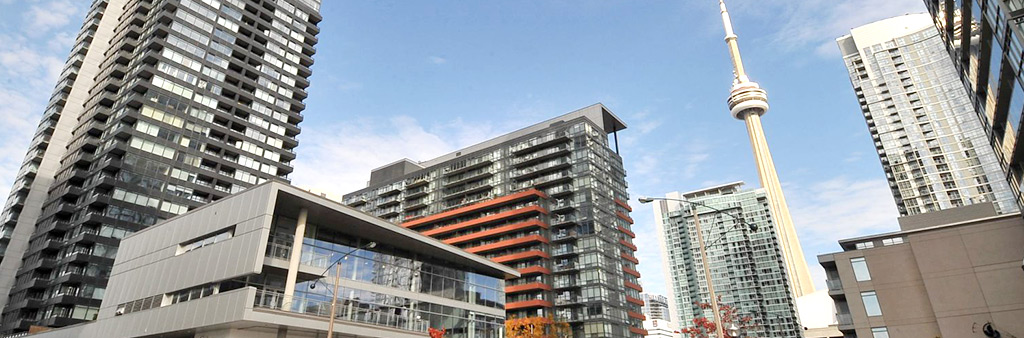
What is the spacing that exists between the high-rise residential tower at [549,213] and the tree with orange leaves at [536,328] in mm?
3819

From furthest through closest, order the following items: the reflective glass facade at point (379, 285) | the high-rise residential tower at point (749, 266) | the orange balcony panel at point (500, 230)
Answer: the high-rise residential tower at point (749, 266) < the orange balcony panel at point (500, 230) < the reflective glass facade at point (379, 285)

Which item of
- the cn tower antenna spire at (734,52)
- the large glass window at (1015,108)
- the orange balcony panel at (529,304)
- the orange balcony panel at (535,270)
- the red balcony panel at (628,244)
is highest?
the cn tower antenna spire at (734,52)

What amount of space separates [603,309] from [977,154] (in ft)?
291

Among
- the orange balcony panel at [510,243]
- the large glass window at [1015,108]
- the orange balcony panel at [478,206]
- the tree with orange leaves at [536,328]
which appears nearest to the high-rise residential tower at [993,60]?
the large glass window at [1015,108]

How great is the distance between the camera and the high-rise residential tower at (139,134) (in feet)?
219

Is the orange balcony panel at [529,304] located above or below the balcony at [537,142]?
below

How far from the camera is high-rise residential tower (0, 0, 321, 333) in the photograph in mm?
66875

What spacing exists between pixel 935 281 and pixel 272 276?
154 ft

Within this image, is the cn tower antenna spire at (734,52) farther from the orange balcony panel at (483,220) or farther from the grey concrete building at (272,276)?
the grey concrete building at (272,276)

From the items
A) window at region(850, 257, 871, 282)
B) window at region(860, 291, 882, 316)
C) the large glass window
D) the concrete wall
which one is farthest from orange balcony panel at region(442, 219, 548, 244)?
the large glass window

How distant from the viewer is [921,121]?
117 metres

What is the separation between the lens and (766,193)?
166500 millimetres

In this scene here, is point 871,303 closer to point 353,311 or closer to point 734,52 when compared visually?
point 353,311

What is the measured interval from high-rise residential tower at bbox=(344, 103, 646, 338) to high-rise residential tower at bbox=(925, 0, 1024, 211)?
51019 millimetres
